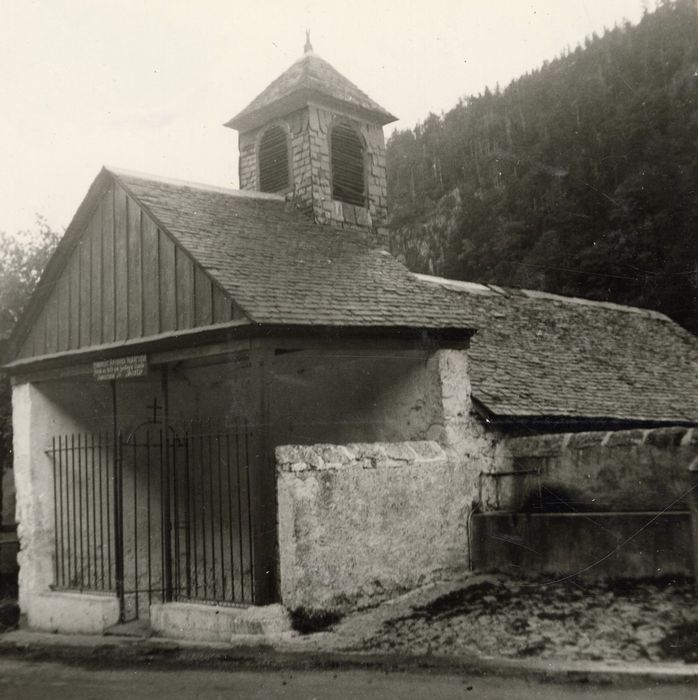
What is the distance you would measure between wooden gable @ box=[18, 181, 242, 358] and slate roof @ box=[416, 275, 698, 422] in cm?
368

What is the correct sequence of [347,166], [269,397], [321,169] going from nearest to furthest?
[269,397] < [321,169] < [347,166]

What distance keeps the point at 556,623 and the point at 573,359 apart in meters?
7.59

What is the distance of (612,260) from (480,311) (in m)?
17.6

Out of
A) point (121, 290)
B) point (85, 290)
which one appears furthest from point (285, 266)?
point (85, 290)

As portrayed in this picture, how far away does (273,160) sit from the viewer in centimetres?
1487

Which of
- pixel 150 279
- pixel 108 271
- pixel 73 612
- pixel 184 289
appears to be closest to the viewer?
pixel 184 289

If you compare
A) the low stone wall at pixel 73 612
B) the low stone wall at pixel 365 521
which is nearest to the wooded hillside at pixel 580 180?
the low stone wall at pixel 365 521

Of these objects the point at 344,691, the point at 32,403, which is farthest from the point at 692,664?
the point at 32,403

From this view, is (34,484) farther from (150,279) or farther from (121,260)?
(150,279)

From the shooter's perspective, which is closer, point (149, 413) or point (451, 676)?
point (451, 676)

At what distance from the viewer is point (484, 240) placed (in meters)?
38.4

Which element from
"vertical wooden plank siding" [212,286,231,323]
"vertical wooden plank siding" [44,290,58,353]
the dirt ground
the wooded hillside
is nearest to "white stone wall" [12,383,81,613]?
"vertical wooden plank siding" [44,290,58,353]

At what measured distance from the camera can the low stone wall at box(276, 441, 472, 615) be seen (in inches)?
323

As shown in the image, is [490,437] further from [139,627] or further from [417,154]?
[417,154]
